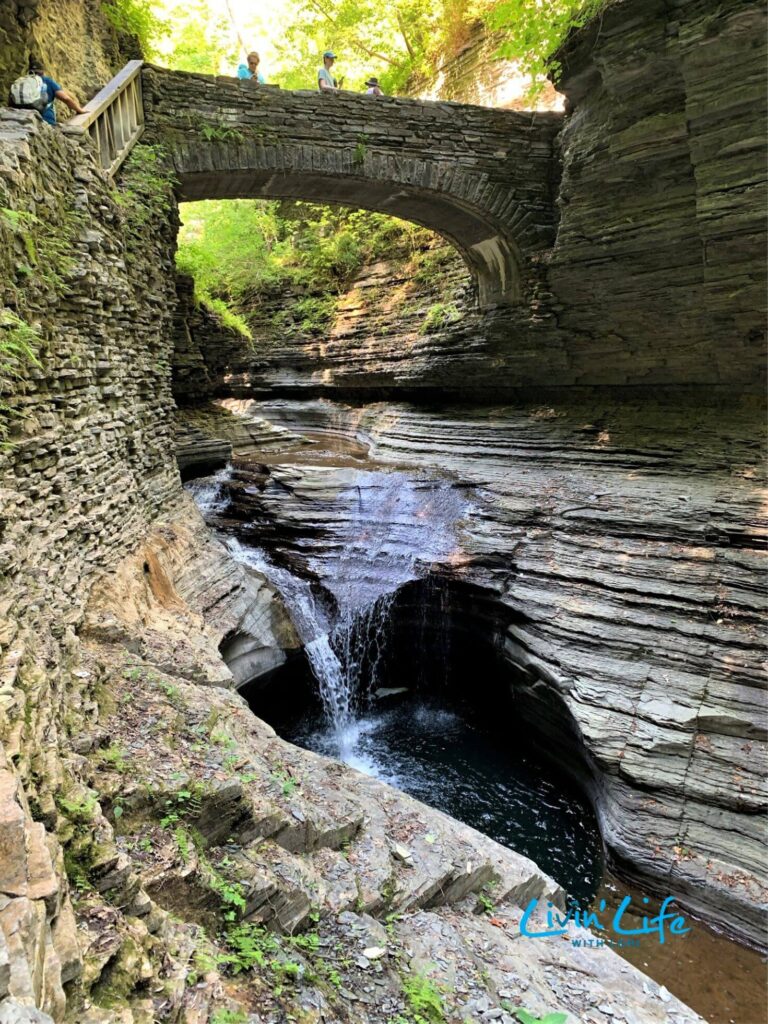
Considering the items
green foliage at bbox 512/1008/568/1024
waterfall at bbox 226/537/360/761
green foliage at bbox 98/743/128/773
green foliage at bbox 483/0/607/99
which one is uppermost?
green foliage at bbox 483/0/607/99

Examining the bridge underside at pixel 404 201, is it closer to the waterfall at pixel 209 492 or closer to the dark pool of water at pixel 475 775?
the waterfall at pixel 209 492

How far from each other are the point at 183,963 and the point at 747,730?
19.7 feet

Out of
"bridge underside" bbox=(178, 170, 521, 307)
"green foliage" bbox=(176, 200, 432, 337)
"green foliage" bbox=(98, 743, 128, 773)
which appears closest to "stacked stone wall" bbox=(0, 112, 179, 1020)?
"green foliage" bbox=(98, 743, 128, 773)

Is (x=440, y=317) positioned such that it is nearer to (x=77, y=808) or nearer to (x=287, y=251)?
(x=287, y=251)

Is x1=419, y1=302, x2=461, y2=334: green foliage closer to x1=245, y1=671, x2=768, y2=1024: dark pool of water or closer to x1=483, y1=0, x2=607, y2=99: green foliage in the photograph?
x1=483, y1=0, x2=607, y2=99: green foliage

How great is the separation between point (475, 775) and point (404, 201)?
9770 mm

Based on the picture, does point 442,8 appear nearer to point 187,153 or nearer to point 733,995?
point 187,153

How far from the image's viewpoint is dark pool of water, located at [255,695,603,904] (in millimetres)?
6562

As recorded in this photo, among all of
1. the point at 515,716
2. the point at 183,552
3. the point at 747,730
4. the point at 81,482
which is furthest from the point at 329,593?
the point at 747,730

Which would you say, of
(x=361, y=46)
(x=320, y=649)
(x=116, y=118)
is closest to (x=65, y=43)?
(x=116, y=118)

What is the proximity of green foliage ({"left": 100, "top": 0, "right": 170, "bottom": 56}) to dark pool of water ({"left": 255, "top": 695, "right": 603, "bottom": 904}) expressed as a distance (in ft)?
36.0

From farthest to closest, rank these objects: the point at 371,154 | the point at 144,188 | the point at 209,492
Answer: the point at 209,492 < the point at 371,154 < the point at 144,188

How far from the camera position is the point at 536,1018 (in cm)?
318

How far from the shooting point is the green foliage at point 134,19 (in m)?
8.74
